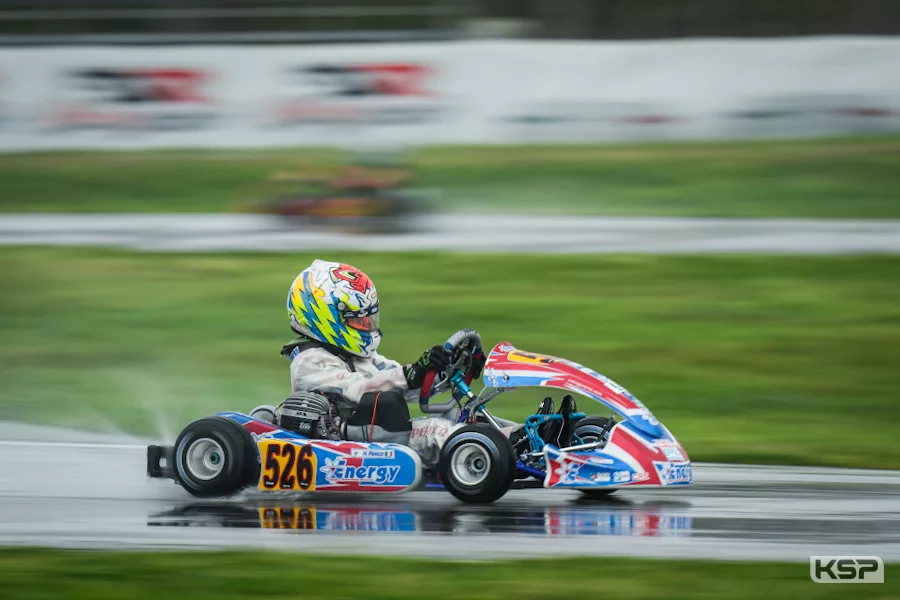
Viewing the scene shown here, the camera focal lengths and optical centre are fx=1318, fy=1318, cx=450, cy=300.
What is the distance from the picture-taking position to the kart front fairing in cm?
660

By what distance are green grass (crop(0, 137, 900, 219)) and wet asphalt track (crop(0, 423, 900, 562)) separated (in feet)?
28.3

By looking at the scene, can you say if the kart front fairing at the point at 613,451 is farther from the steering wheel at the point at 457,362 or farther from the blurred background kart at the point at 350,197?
the blurred background kart at the point at 350,197

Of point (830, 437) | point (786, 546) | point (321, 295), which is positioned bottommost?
point (786, 546)

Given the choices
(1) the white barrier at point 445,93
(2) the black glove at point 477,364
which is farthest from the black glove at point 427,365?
(1) the white barrier at point 445,93

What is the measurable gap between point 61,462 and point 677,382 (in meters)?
4.93

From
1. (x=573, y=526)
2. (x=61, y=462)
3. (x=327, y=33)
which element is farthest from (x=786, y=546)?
(x=327, y=33)

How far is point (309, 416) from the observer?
22.8 feet

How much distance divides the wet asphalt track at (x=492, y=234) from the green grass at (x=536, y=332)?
437 mm

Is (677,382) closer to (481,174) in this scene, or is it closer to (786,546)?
(786,546)

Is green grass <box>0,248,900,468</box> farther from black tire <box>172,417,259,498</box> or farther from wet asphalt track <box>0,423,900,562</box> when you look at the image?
black tire <box>172,417,259,498</box>

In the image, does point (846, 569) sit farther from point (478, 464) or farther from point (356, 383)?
point (356, 383)

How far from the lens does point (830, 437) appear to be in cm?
915

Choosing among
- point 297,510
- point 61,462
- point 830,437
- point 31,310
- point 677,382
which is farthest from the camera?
point 31,310

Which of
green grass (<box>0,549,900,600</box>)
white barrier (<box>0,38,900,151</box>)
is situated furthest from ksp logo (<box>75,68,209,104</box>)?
green grass (<box>0,549,900,600</box>)
